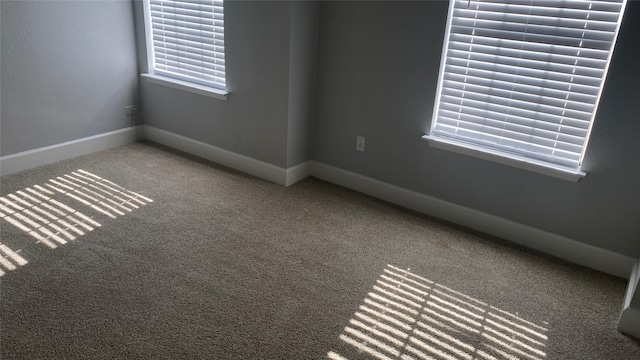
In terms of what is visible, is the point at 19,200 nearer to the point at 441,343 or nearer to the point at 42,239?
the point at 42,239

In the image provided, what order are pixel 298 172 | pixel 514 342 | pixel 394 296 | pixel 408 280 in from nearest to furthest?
pixel 514 342
pixel 394 296
pixel 408 280
pixel 298 172

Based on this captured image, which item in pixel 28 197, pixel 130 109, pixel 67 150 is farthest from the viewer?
pixel 130 109

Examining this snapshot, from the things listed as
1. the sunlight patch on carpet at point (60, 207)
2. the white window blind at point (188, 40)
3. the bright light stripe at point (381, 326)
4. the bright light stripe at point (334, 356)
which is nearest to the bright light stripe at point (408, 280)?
the bright light stripe at point (381, 326)

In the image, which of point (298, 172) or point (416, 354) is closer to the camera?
point (416, 354)

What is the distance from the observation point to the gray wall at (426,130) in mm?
2191

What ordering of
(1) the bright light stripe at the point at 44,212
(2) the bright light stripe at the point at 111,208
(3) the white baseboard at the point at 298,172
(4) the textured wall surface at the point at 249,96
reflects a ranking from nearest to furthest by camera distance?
(1) the bright light stripe at the point at 44,212 < (2) the bright light stripe at the point at 111,208 < (4) the textured wall surface at the point at 249,96 < (3) the white baseboard at the point at 298,172

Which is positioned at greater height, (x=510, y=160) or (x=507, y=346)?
(x=510, y=160)

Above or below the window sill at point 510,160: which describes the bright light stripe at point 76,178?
below

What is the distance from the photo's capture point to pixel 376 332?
6.09 ft

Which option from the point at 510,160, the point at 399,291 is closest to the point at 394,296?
the point at 399,291

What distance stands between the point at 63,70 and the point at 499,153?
3.01 m

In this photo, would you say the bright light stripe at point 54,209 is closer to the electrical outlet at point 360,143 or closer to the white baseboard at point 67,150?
the white baseboard at point 67,150

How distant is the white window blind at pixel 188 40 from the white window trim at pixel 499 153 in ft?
5.13

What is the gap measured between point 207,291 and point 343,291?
62cm
